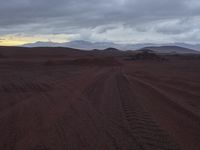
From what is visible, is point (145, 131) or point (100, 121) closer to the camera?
point (145, 131)

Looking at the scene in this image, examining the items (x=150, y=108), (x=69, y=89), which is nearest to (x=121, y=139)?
(x=150, y=108)

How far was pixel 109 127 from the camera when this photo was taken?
34.1 ft

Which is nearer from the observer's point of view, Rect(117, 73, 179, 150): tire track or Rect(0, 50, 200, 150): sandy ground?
Rect(117, 73, 179, 150): tire track

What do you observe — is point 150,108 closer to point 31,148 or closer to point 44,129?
point 44,129

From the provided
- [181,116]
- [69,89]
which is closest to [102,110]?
[181,116]

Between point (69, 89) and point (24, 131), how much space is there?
32.5 feet

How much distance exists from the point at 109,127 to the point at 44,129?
178cm

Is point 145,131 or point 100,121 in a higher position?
point 145,131

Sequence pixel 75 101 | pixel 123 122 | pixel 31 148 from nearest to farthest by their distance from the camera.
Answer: pixel 31 148
pixel 123 122
pixel 75 101

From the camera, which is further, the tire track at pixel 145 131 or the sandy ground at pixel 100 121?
the sandy ground at pixel 100 121

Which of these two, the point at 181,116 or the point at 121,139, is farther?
the point at 181,116

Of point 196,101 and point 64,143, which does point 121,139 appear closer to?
point 64,143

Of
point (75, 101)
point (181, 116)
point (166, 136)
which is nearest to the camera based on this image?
A: point (166, 136)

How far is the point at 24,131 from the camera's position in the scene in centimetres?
1015
